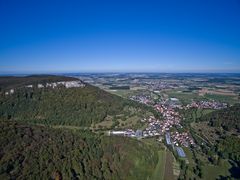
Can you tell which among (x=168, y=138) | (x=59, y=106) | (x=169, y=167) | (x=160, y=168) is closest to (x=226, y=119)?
(x=168, y=138)

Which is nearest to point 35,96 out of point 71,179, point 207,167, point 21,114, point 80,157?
point 21,114

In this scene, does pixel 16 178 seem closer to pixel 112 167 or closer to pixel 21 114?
pixel 112 167

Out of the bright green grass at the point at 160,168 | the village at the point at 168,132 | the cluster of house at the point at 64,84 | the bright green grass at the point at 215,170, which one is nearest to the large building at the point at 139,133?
the village at the point at 168,132

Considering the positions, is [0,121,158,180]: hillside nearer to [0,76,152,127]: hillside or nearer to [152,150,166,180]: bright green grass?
[152,150,166,180]: bright green grass

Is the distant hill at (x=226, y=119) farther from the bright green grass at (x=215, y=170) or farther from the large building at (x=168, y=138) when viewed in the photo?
the bright green grass at (x=215, y=170)

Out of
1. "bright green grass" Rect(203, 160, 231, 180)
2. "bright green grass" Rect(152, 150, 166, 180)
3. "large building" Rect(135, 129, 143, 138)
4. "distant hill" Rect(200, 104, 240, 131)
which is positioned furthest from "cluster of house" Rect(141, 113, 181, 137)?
"bright green grass" Rect(203, 160, 231, 180)
